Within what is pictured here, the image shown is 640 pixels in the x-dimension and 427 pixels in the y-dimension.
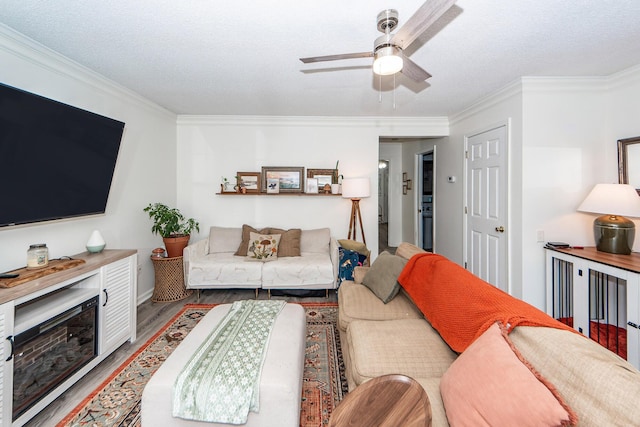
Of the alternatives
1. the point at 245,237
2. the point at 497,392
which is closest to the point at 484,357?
the point at 497,392

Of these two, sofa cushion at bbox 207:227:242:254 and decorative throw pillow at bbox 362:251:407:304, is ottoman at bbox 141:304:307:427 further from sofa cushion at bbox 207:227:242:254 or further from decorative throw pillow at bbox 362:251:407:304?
sofa cushion at bbox 207:227:242:254

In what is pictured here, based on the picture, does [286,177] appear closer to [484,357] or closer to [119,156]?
[119,156]

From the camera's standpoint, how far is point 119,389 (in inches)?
74.7

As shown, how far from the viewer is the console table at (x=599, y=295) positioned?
2.00 metres

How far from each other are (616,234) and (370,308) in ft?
7.31

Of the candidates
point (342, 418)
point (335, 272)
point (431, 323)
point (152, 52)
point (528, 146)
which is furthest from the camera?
point (335, 272)

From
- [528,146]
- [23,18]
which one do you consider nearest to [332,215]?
[528,146]

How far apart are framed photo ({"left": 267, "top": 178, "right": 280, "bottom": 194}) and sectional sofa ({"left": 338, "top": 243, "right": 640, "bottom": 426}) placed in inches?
96.8

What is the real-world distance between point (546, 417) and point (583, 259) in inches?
88.7

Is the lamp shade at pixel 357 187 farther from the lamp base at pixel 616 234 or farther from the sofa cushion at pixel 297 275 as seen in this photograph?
the lamp base at pixel 616 234

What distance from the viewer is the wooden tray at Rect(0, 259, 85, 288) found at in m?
1.62

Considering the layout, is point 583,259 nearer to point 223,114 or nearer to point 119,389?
point 119,389

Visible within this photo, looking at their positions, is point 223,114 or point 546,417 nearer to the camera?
point 546,417

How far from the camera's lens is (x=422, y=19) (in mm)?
1315
